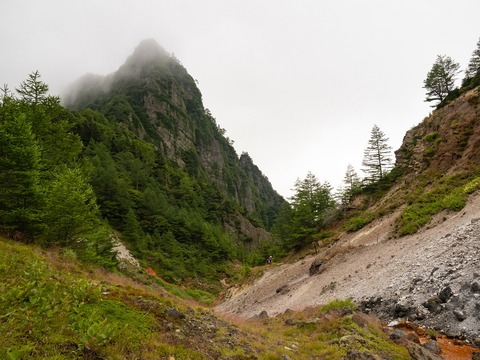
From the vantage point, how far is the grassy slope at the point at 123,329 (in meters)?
4.44

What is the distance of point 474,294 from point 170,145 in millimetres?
122359

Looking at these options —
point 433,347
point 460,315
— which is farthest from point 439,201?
point 433,347

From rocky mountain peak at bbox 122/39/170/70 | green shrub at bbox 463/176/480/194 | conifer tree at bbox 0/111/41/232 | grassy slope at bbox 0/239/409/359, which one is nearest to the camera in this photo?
grassy slope at bbox 0/239/409/359

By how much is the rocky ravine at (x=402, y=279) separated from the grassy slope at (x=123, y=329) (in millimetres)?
3011

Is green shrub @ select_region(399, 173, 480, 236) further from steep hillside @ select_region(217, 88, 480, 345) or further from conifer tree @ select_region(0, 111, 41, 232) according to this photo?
conifer tree @ select_region(0, 111, 41, 232)

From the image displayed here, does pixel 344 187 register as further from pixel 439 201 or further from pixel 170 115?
pixel 170 115

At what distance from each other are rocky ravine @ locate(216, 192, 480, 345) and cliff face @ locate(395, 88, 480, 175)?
9.58 metres

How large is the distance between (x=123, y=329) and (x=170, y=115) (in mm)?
137884

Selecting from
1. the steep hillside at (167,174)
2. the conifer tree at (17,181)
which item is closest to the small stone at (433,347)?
the conifer tree at (17,181)

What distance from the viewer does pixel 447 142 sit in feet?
109

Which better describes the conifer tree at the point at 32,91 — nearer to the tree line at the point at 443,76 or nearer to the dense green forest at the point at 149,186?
the dense green forest at the point at 149,186

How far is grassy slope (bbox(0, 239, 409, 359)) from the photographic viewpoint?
4.44 meters

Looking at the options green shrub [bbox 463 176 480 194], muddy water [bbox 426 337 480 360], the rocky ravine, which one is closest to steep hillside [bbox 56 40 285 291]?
the rocky ravine

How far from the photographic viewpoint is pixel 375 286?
16.8 meters
